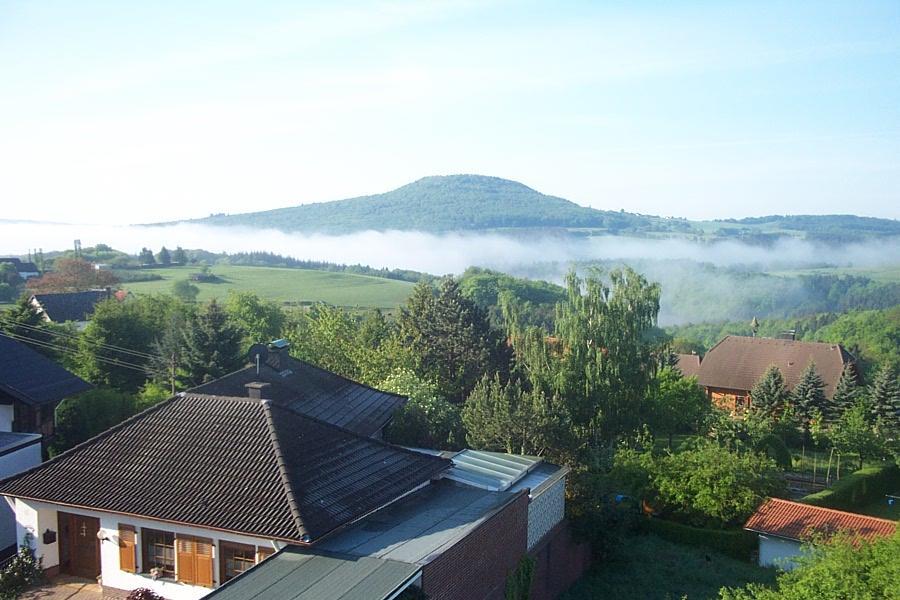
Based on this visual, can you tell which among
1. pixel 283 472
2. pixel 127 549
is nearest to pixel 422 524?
pixel 283 472

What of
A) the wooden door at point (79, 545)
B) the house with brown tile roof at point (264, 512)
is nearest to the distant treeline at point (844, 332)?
the house with brown tile roof at point (264, 512)

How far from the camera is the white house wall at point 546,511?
1775 centimetres

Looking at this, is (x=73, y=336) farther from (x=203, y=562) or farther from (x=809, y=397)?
(x=809, y=397)

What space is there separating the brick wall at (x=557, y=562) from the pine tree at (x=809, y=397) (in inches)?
Result: 886

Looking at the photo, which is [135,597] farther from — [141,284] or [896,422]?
[141,284]

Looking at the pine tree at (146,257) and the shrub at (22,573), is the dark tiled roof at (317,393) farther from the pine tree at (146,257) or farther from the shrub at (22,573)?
the pine tree at (146,257)

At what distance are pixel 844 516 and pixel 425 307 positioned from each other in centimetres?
2390

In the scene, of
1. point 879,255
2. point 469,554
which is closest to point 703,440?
point 469,554

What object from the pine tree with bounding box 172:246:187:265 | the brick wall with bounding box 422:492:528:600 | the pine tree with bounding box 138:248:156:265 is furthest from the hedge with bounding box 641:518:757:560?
the pine tree with bounding box 172:246:187:265

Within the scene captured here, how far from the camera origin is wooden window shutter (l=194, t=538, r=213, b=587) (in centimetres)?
1434

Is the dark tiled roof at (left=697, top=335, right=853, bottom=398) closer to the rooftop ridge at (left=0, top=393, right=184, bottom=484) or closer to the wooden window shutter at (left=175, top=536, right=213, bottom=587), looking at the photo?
the rooftop ridge at (left=0, top=393, right=184, bottom=484)

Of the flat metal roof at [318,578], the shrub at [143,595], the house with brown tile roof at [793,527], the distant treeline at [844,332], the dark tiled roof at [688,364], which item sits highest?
the flat metal roof at [318,578]

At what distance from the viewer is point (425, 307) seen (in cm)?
4084

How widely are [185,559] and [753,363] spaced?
4199 centimetres
